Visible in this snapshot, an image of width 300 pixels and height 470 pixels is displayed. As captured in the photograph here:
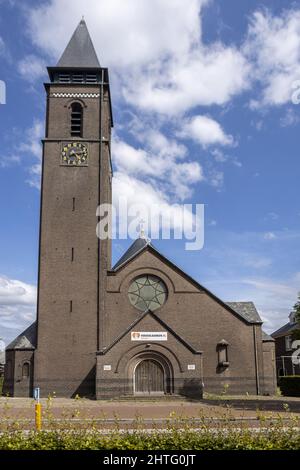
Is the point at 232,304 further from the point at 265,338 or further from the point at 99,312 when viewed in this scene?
the point at 99,312

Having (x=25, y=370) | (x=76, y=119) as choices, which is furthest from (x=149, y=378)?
(x=76, y=119)

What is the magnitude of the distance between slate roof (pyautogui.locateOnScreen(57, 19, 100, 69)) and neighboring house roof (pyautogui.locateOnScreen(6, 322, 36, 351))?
19921 mm

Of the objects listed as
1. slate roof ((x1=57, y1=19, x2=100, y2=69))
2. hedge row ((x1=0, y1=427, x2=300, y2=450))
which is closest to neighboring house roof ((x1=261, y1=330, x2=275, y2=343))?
slate roof ((x1=57, y1=19, x2=100, y2=69))

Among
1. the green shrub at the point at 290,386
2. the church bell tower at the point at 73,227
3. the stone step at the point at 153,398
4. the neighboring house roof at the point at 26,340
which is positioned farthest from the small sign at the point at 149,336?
the green shrub at the point at 290,386

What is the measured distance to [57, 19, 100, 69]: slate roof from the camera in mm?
39438

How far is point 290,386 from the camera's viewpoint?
39.0 m

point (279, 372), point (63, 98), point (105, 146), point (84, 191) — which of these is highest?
point (63, 98)

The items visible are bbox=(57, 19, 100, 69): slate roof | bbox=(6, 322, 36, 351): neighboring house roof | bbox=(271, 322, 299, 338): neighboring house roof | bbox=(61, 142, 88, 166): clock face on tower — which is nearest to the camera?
bbox=(6, 322, 36, 351): neighboring house roof

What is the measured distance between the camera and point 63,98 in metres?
38.8

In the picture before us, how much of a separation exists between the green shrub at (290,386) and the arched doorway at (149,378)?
38.6 feet

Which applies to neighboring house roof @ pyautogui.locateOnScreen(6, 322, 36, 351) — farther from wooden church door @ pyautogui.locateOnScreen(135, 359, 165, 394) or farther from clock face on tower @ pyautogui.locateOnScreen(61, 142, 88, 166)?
clock face on tower @ pyautogui.locateOnScreen(61, 142, 88, 166)

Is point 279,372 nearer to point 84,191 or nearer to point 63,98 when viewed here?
point 84,191

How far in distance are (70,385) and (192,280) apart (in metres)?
11.1
